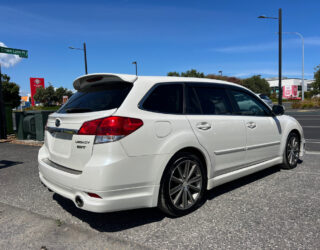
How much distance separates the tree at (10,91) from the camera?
46688mm

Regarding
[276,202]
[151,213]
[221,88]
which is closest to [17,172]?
[151,213]

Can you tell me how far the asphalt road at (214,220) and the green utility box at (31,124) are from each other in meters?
4.99

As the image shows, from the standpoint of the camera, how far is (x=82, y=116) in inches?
111

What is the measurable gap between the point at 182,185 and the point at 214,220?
0.51 m

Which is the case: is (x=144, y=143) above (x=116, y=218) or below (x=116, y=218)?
above

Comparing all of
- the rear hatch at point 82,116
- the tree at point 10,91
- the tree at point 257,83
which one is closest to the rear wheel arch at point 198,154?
the rear hatch at point 82,116

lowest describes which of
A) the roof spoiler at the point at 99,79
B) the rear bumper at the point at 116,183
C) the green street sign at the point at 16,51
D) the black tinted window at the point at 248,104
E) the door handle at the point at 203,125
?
the rear bumper at the point at 116,183

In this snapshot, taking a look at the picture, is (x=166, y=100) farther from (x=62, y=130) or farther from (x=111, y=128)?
(x=62, y=130)

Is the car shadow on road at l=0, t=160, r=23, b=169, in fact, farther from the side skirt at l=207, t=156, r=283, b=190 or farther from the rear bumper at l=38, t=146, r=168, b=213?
the side skirt at l=207, t=156, r=283, b=190

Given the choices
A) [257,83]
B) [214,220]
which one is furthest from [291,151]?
[257,83]

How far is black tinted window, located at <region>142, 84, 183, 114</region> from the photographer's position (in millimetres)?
2957

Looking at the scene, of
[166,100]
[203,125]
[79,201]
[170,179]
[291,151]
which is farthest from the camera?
[291,151]

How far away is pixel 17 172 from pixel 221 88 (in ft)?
13.8

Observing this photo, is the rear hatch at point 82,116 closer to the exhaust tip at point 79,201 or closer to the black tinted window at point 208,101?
the exhaust tip at point 79,201
